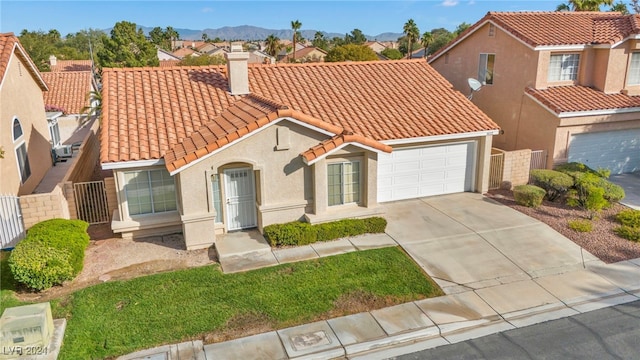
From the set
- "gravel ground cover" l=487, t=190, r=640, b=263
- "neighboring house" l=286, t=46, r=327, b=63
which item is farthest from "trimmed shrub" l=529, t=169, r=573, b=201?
"neighboring house" l=286, t=46, r=327, b=63

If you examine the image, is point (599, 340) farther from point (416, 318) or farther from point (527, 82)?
point (527, 82)

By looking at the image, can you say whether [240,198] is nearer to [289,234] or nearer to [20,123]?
[289,234]

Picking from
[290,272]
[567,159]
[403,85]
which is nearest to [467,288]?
[290,272]

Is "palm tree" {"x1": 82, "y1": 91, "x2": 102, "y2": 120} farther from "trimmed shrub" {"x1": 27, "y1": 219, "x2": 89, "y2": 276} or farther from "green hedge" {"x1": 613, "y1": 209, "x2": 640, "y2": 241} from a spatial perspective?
"green hedge" {"x1": 613, "y1": 209, "x2": 640, "y2": 241}

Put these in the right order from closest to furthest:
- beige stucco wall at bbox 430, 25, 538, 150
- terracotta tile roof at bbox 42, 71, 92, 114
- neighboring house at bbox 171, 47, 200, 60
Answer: beige stucco wall at bbox 430, 25, 538, 150 → terracotta tile roof at bbox 42, 71, 92, 114 → neighboring house at bbox 171, 47, 200, 60

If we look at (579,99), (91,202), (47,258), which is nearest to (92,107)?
(91,202)

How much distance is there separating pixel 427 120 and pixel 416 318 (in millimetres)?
9068

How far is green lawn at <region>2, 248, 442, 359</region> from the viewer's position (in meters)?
9.80

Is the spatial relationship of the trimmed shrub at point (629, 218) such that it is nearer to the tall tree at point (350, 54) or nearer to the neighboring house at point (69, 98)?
the neighboring house at point (69, 98)

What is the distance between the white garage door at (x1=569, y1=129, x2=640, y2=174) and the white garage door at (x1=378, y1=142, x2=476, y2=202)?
18.5 ft

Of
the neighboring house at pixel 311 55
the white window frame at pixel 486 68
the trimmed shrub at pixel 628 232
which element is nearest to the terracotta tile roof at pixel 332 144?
the trimmed shrub at pixel 628 232

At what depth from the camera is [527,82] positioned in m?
21.4

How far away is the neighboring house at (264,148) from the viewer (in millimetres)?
13766

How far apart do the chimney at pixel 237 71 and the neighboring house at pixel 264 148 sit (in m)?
0.04
